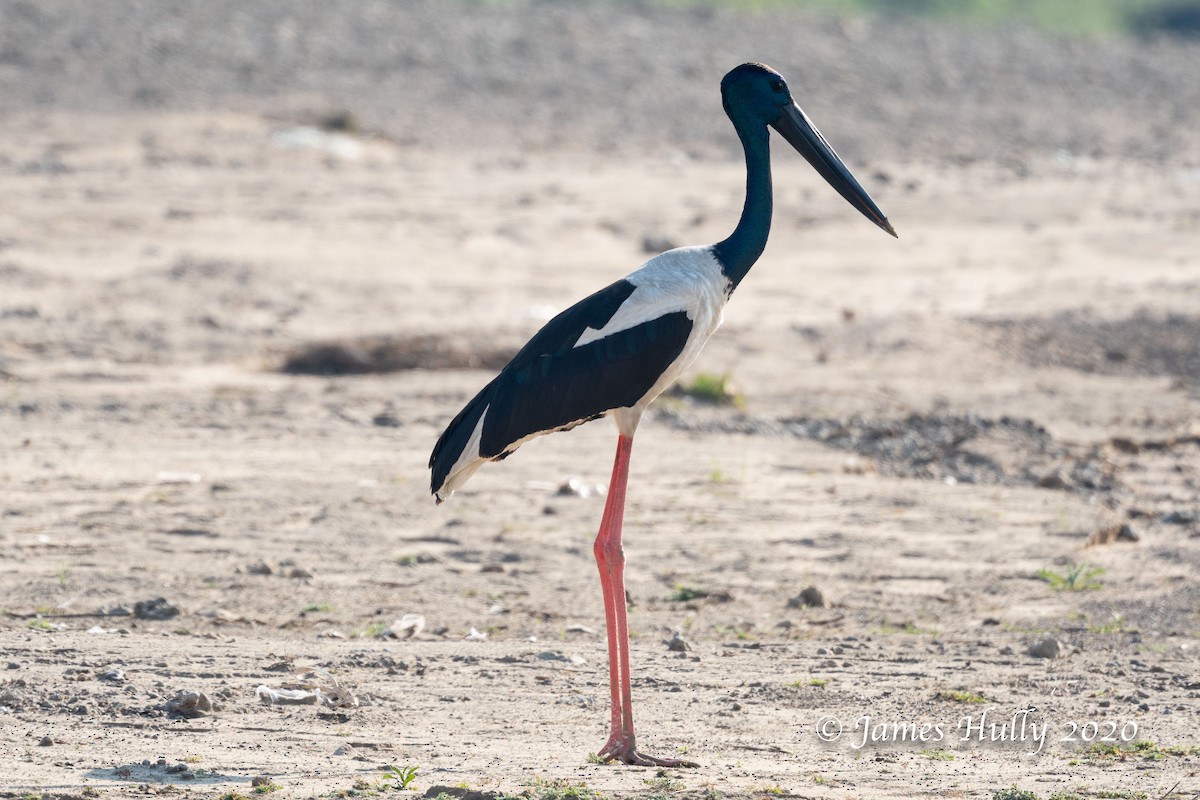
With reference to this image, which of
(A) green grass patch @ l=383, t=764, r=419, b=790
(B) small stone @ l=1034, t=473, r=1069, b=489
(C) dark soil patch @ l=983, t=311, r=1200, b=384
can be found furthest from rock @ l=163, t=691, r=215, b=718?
(C) dark soil patch @ l=983, t=311, r=1200, b=384

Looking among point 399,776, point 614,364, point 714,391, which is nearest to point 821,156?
point 614,364

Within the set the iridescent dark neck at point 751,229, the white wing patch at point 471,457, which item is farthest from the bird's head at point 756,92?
the white wing patch at point 471,457

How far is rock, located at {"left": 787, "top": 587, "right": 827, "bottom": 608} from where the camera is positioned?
264 inches

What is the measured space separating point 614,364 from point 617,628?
2.73 ft

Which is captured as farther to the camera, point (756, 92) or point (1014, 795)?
point (756, 92)

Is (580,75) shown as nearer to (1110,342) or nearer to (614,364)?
(1110,342)

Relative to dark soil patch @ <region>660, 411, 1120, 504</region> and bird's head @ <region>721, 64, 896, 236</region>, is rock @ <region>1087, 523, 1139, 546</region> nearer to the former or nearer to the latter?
dark soil patch @ <region>660, 411, 1120, 504</region>

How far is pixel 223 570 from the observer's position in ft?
22.5

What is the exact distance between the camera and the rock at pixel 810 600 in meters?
6.71

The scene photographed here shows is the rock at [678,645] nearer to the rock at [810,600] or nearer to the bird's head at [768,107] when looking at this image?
the rock at [810,600]

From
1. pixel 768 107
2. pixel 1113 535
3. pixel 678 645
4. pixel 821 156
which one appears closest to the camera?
pixel 768 107

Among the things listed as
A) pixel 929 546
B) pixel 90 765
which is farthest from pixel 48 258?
pixel 90 765

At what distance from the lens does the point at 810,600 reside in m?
6.71

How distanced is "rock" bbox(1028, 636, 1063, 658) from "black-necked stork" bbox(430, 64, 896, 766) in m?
1.53
